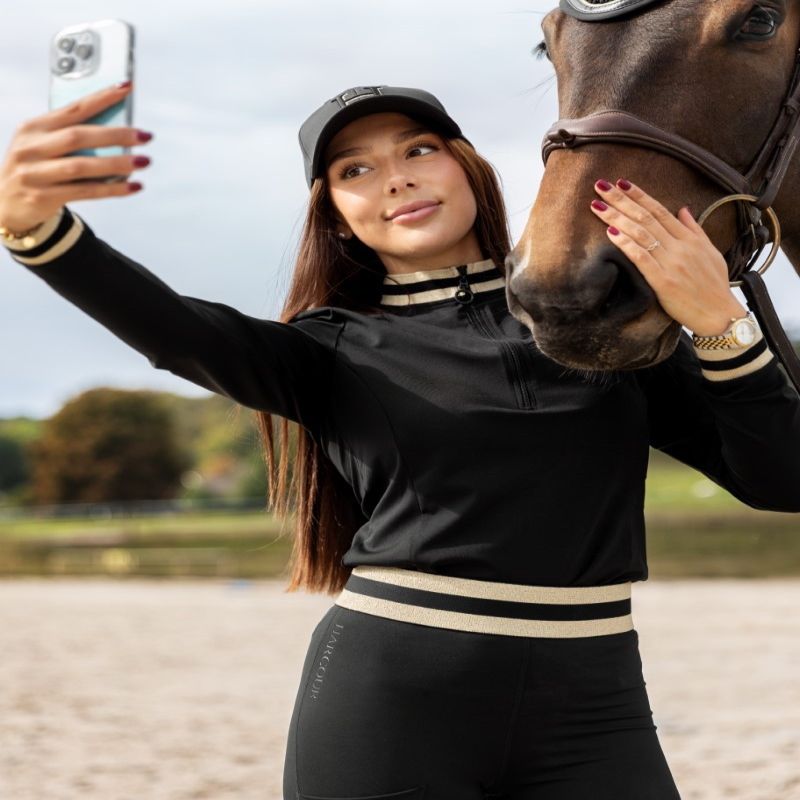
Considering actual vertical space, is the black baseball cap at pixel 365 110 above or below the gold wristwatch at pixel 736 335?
above

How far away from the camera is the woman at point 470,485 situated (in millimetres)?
2107

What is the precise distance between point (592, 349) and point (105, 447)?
73.6 m

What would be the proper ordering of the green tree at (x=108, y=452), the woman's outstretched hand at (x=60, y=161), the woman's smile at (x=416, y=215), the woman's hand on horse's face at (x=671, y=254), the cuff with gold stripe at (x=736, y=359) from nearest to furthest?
the woman's outstretched hand at (x=60, y=161)
the woman's hand on horse's face at (x=671, y=254)
the cuff with gold stripe at (x=736, y=359)
the woman's smile at (x=416, y=215)
the green tree at (x=108, y=452)

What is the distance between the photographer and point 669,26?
83.5 inches

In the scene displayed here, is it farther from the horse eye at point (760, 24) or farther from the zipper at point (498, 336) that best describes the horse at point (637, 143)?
the zipper at point (498, 336)

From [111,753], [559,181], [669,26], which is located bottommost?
[111,753]

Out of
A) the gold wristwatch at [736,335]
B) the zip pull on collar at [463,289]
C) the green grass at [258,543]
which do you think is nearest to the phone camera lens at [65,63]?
the zip pull on collar at [463,289]

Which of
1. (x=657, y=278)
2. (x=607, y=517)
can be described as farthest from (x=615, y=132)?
(x=607, y=517)

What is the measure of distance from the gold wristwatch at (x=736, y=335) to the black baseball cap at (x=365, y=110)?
2.56 feet

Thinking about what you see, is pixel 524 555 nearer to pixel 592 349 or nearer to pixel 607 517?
pixel 607 517

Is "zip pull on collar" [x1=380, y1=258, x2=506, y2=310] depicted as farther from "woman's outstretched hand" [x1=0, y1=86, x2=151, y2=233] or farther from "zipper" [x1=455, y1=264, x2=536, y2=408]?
"woman's outstretched hand" [x1=0, y1=86, x2=151, y2=233]

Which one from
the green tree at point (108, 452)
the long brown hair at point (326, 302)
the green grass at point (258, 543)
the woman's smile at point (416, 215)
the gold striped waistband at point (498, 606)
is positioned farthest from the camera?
the green tree at point (108, 452)

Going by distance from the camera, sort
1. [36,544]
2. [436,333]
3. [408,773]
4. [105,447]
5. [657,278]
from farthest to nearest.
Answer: [105,447], [36,544], [436,333], [408,773], [657,278]

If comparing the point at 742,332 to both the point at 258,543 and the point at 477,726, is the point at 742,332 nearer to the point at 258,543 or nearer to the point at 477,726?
the point at 477,726
